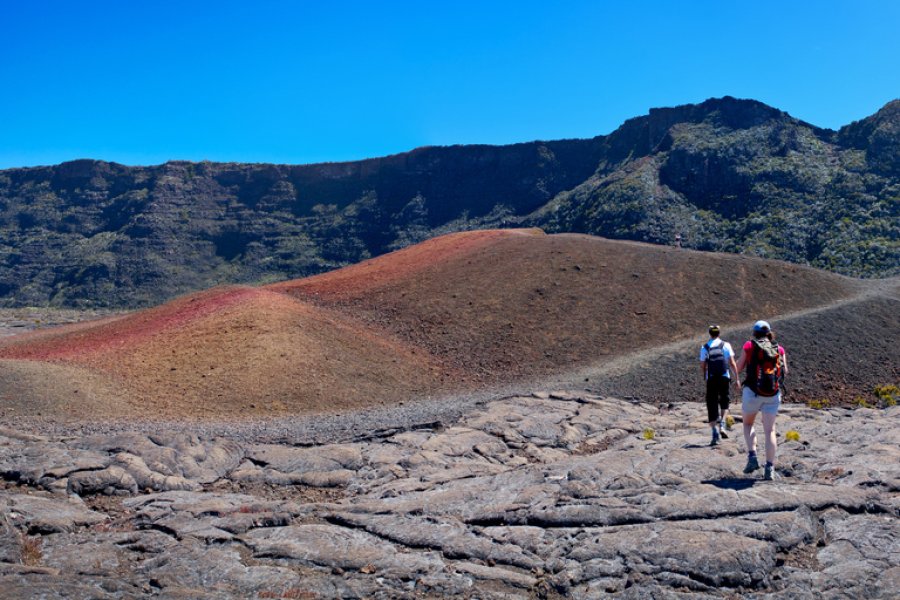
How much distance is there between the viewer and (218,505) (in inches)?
378

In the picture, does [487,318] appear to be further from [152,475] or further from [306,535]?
[306,535]

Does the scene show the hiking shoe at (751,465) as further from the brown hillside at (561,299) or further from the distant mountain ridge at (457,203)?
the distant mountain ridge at (457,203)

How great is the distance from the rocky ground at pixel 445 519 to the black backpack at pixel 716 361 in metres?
1.18

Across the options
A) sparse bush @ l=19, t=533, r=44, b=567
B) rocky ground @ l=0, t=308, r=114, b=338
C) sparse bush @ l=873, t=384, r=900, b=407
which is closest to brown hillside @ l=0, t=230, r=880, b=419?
sparse bush @ l=873, t=384, r=900, b=407

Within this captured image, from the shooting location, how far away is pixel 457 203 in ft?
247

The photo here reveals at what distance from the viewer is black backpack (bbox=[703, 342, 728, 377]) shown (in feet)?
38.3

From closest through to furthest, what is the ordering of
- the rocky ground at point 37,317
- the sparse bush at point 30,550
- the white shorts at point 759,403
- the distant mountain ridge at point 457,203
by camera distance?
1. the sparse bush at point 30,550
2. the white shorts at point 759,403
3. the distant mountain ridge at point 457,203
4. the rocky ground at point 37,317

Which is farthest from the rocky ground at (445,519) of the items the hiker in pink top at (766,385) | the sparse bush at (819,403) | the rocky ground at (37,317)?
the rocky ground at (37,317)

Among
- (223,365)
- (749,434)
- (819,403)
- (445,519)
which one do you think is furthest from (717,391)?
(223,365)

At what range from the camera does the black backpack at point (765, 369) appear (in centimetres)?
920

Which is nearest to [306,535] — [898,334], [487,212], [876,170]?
[898,334]

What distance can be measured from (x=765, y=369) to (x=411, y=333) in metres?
17.6

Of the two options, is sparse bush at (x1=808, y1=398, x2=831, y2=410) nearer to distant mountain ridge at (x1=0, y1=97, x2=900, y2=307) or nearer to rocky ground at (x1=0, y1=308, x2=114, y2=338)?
distant mountain ridge at (x1=0, y1=97, x2=900, y2=307)

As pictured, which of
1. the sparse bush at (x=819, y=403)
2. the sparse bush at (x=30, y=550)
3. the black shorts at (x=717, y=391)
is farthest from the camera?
the sparse bush at (x=819, y=403)
